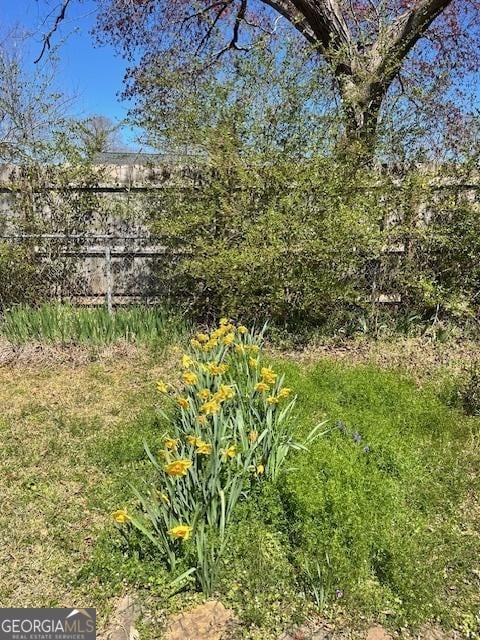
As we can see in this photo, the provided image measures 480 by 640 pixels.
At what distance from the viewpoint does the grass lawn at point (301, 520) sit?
1.85 metres

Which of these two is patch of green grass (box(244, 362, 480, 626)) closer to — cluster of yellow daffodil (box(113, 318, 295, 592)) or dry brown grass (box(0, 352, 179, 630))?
cluster of yellow daffodil (box(113, 318, 295, 592))

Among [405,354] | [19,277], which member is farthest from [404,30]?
[19,277]

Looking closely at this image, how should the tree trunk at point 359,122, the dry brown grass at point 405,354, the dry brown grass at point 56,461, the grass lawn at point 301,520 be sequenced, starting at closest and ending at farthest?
the grass lawn at point 301,520 → the dry brown grass at point 56,461 → the dry brown grass at point 405,354 → the tree trunk at point 359,122

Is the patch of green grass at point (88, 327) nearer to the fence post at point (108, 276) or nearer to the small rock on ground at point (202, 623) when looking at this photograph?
the fence post at point (108, 276)

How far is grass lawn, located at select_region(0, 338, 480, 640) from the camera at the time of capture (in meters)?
1.85

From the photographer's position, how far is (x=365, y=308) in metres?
5.09

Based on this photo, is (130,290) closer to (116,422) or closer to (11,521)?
(116,422)

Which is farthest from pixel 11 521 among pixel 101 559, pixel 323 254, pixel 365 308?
pixel 365 308

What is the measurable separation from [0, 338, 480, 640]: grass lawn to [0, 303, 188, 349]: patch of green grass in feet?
3.81

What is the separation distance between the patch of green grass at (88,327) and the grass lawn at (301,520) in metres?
1.16

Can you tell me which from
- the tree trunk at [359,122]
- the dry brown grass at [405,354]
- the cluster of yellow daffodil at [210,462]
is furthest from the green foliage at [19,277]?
the tree trunk at [359,122]

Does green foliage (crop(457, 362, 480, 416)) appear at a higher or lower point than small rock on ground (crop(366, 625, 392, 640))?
higher

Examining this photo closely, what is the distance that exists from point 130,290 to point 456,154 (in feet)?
11.8

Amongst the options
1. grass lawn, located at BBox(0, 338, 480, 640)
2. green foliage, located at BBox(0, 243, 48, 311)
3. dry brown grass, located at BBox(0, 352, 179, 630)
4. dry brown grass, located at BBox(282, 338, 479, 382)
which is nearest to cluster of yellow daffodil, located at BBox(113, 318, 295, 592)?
grass lawn, located at BBox(0, 338, 480, 640)
